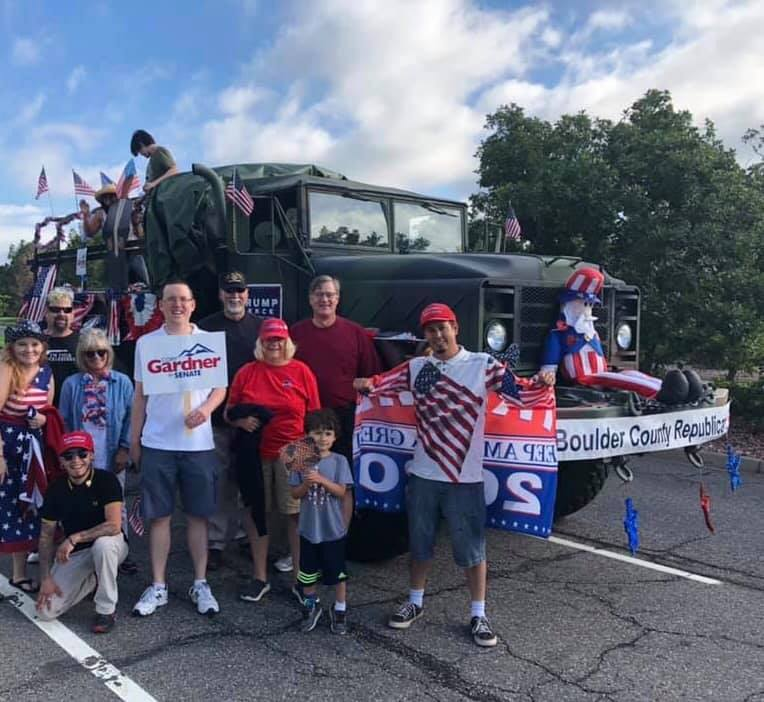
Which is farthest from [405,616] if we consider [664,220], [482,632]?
[664,220]

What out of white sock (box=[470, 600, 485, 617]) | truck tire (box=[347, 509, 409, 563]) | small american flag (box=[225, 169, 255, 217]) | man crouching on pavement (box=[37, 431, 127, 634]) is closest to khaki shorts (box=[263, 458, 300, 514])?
truck tire (box=[347, 509, 409, 563])

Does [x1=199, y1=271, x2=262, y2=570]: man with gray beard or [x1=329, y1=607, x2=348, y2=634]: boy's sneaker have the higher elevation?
[x1=199, y1=271, x2=262, y2=570]: man with gray beard

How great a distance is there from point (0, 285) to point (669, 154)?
28.8 metres

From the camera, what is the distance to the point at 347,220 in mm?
5672

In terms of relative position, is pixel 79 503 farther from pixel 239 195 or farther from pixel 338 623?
pixel 239 195

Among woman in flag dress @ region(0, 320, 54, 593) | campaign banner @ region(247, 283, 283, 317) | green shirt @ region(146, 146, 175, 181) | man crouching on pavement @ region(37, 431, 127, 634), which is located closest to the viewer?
man crouching on pavement @ region(37, 431, 127, 634)

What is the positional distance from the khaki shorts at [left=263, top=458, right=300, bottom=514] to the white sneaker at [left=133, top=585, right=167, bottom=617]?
26.1 inches

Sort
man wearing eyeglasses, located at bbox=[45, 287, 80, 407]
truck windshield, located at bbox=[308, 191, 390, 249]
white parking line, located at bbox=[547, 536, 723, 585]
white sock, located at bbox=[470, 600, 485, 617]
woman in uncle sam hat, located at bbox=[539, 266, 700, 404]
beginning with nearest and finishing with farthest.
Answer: white sock, located at bbox=[470, 600, 485, 617] → white parking line, located at bbox=[547, 536, 723, 585] → woman in uncle sam hat, located at bbox=[539, 266, 700, 404] → man wearing eyeglasses, located at bbox=[45, 287, 80, 407] → truck windshield, located at bbox=[308, 191, 390, 249]

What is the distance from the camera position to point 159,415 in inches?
147

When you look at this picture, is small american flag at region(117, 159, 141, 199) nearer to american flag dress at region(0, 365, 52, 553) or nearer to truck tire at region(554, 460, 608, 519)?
american flag dress at region(0, 365, 52, 553)

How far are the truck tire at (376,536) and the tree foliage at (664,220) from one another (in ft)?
20.2

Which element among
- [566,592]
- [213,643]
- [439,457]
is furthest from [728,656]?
[213,643]

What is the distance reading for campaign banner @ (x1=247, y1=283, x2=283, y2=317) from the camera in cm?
531

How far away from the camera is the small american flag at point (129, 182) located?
6.88 metres
